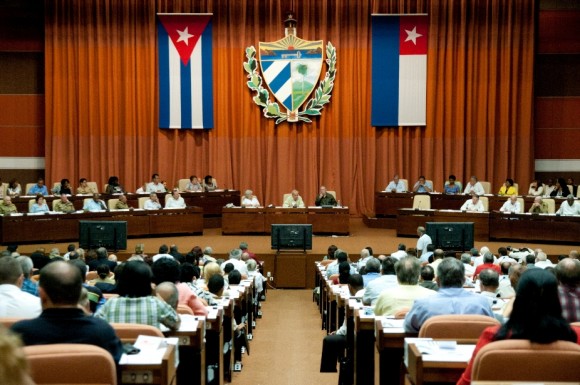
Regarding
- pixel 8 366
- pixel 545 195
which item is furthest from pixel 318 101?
pixel 8 366

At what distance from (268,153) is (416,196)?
4.90 meters

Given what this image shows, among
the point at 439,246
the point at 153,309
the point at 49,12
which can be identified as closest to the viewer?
the point at 153,309

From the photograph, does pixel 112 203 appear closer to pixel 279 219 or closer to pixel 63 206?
pixel 63 206

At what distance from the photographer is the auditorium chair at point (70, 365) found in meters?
2.74

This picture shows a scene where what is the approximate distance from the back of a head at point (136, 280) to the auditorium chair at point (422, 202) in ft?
37.2

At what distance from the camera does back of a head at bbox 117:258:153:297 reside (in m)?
4.00

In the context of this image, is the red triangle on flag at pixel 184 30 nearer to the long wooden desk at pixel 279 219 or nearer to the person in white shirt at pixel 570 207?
the long wooden desk at pixel 279 219

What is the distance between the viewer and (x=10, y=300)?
4207mm

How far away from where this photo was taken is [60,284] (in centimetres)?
294

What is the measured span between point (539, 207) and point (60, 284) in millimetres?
12602

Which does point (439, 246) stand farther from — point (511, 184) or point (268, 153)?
point (268, 153)

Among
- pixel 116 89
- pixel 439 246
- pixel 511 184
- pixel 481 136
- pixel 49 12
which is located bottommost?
pixel 439 246

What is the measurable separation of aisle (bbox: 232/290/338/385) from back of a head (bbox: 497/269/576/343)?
11.9 feet

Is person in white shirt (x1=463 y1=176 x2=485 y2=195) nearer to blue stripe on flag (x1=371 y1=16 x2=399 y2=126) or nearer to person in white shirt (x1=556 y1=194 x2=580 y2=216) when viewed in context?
person in white shirt (x1=556 y1=194 x2=580 y2=216)
